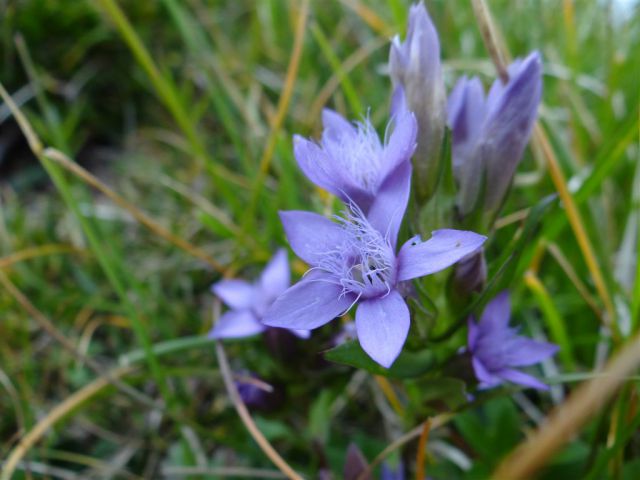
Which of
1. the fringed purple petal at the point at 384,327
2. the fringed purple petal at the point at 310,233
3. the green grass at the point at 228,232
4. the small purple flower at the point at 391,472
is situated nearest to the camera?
the fringed purple petal at the point at 384,327


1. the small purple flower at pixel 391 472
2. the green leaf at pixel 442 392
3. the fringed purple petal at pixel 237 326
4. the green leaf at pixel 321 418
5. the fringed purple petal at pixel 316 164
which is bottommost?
the small purple flower at pixel 391 472

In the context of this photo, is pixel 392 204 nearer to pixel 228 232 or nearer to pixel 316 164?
pixel 316 164

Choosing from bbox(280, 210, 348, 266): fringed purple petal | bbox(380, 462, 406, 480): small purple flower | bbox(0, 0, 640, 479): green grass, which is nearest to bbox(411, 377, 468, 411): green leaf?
bbox(0, 0, 640, 479): green grass

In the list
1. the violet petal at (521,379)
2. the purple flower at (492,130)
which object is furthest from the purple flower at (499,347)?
the purple flower at (492,130)

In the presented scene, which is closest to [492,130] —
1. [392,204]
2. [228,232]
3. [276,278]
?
[392,204]

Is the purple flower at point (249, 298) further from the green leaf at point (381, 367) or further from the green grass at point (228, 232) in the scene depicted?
the green leaf at point (381, 367)

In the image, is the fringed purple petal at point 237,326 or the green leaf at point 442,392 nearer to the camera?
the green leaf at point 442,392

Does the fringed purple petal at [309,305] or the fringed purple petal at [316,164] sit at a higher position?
the fringed purple petal at [316,164]

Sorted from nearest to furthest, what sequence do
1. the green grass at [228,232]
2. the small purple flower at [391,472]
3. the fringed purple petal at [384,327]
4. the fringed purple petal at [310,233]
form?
the fringed purple petal at [384,327] < the fringed purple petal at [310,233] < the small purple flower at [391,472] < the green grass at [228,232]
